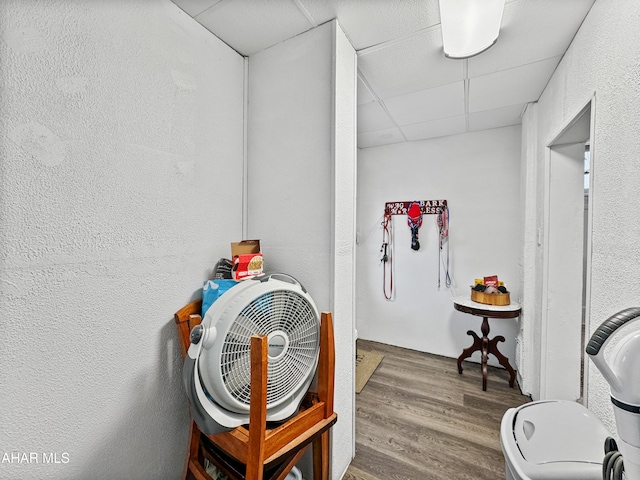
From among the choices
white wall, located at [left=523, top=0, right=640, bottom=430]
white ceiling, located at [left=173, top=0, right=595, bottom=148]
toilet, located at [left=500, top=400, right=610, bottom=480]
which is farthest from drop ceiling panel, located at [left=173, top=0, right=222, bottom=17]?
toilet, located at [left=500, top=400, right=610, bottom=480]

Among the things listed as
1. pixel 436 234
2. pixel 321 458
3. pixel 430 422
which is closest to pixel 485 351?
pixel 430 422

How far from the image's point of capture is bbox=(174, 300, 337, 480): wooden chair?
84 cm

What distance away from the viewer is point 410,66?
1.66 metres

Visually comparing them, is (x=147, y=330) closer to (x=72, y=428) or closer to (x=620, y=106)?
(x=72, y=428)

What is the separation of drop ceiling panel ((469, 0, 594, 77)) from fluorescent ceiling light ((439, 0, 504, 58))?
11cm

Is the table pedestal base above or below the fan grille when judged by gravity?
below

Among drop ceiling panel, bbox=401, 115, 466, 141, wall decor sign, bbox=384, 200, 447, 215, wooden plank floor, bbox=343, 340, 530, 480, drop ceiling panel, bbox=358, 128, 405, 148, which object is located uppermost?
drop ceiling panel, bbox=358, 128, 405, 148

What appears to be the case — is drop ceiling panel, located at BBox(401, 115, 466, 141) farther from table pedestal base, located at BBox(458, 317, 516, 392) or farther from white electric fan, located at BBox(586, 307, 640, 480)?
white electric fan, located at BBox(586, 307, 640, 480)

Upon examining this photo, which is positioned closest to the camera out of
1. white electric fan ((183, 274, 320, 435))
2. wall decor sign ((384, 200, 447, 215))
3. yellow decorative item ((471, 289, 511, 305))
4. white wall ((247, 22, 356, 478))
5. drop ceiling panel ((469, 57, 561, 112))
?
white electric fan ((183, 274, 320, 435))

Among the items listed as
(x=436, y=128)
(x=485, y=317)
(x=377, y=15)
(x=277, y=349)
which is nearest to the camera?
(x=277, y=349)

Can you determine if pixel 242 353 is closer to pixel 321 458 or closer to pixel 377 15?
pixel 321 458

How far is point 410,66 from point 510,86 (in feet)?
2.56

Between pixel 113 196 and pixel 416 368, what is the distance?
2.69 metres

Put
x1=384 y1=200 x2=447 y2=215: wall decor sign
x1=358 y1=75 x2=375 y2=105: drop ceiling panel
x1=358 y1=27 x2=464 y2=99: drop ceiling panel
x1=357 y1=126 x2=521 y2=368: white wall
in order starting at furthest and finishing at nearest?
1. x1=384 y1=200 x2=447 y2=215: wall decor sign
2. x1=357 y1=126 x2=521 y2=368: white wall
3. x1=358 y1=75 x2=375 y2=105: drop ceiling panel
4. x1=358 y1=27 x2=464 y2=99: drop ceiling panel
